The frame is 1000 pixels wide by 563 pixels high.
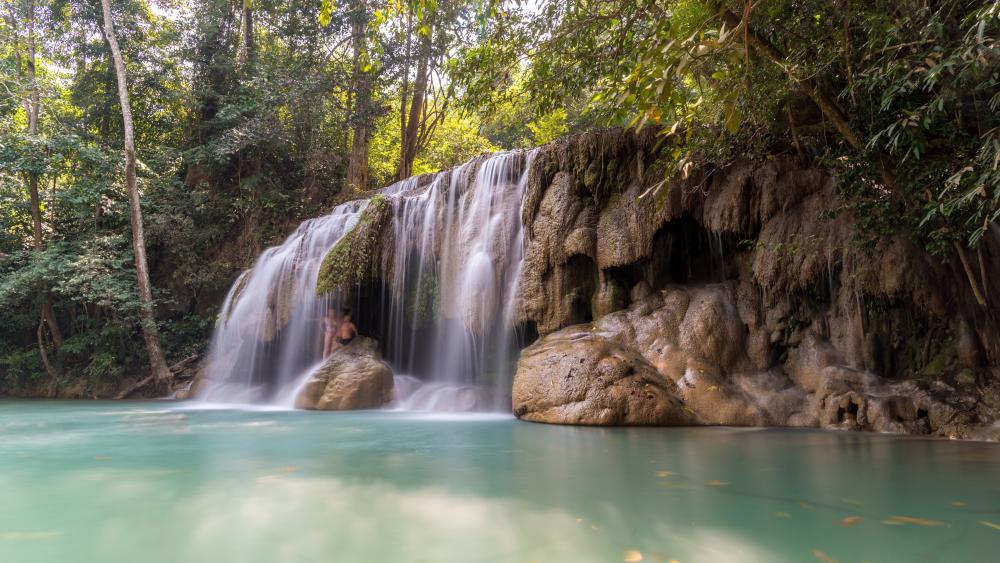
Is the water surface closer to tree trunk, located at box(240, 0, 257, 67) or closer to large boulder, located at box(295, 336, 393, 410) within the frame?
large boulder, located at box(295, 336, 393, 410)

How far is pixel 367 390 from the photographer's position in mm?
A: 9688

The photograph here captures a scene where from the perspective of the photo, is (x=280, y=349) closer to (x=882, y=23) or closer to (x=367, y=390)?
(x=367, y=390)

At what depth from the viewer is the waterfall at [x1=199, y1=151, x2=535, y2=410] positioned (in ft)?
31.9

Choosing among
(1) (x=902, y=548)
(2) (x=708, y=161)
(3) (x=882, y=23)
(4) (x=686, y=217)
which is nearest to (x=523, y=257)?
(4) (x=686, y=217)

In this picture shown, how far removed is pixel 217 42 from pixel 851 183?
58.5 ft

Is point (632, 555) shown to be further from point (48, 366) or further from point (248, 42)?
point (248, 42)

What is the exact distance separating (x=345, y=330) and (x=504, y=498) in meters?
8.36

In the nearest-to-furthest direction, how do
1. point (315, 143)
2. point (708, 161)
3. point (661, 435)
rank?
point (661, 435) → point (708, 161) → point (315, 143)

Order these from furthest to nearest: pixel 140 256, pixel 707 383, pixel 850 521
Answer: pixel 140 256 < pixel 707 383 < pixel 850 521

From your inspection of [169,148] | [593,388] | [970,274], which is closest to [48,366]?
[169,148]

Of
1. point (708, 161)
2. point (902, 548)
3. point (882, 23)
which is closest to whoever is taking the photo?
point (902, 548)

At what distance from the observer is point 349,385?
964cm

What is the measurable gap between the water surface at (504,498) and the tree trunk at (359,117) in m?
11.8

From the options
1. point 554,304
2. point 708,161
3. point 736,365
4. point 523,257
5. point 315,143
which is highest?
point 315,143
